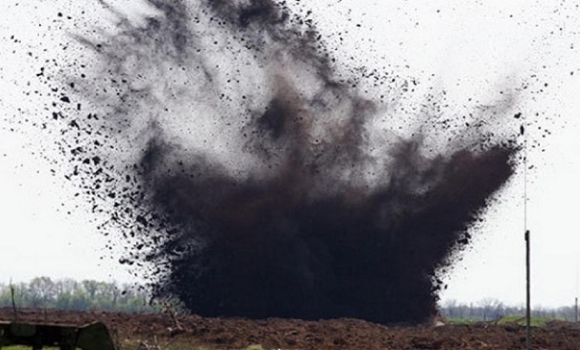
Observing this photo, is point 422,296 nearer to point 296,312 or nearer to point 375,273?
point 375,273

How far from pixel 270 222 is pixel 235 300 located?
7.21m

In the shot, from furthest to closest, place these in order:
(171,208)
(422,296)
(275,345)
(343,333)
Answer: (422,296) → (171,208) → (343,333) → (275,345)

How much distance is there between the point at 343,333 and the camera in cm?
5528

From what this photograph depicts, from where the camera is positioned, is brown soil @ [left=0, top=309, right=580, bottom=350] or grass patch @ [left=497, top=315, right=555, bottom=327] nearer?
brown soil @ [left=0, top=309, right=580, bottom=350]

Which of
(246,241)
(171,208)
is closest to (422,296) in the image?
(246,241)

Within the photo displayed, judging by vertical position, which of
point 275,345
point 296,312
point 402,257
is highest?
point 402,257

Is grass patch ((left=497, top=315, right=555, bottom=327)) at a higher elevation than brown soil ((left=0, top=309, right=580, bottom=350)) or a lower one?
higher

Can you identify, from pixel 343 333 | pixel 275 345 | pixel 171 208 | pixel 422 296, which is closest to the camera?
pixel 275 345

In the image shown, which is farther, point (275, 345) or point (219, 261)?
point (219, 261)

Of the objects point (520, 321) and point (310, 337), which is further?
point (520, 321)

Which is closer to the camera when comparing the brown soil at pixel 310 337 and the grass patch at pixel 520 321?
the brown soil at pixel 310 337

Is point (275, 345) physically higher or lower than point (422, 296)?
lower

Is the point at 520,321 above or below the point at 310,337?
above

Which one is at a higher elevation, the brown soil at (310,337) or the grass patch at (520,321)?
the grass patch at (520,321)
